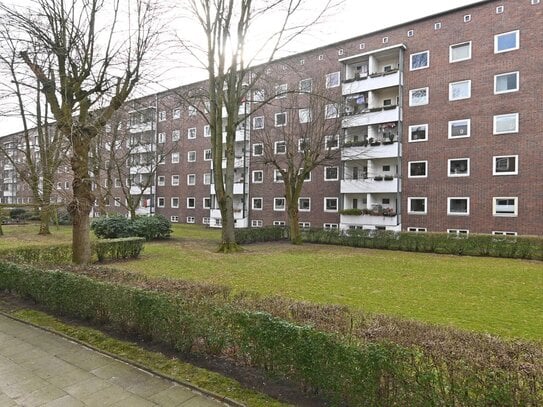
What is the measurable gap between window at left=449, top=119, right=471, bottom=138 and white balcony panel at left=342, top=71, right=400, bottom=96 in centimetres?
504

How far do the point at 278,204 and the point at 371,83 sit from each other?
1339 centimetres

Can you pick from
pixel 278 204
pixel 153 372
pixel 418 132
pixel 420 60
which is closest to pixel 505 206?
pixel 418 132

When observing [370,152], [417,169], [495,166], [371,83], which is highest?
[371,83]

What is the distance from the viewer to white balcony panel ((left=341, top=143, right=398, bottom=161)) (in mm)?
26812

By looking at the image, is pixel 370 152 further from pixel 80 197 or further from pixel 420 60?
pixel 80 197

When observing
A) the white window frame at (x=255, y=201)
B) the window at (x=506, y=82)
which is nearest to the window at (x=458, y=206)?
the window at (x=506, y=82)

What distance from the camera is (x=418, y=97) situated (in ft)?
87.0

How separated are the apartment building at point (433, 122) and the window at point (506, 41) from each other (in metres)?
0.06

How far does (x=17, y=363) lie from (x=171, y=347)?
1961 mm

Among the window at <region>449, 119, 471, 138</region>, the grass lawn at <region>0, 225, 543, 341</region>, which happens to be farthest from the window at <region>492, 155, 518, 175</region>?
the grass lawn at <region>0, 225, 543, 341</region>

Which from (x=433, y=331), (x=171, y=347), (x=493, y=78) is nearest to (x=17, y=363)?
(x=171, y=347)

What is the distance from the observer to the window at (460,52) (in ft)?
80.4

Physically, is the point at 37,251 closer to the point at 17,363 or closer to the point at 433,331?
the point at 17,363

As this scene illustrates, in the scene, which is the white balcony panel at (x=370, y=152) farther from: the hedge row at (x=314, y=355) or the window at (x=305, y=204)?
the hedge row at (x=314, y=355)
